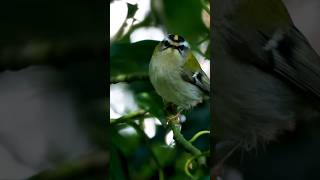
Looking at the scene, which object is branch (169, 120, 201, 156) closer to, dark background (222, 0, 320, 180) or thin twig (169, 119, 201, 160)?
thin twig (169, 119, 201, 160)

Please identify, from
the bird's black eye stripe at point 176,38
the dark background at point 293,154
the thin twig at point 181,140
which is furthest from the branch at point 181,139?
the bird's black eye stripe at point 176,38

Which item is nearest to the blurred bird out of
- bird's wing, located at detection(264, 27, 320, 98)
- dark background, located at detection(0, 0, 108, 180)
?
bird's wing, located at detection(264, 27, 320, 98)

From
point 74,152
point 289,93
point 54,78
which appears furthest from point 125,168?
point 289,93

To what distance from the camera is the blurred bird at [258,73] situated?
1558mm

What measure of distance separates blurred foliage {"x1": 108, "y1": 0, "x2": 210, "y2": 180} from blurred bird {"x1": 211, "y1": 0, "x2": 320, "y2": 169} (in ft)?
0.17

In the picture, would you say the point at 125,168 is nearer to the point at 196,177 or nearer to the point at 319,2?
the point at 196,177

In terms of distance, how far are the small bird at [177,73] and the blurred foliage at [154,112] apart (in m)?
0.02

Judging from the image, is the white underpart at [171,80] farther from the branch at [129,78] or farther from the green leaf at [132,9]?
the green leaf at [132,9]

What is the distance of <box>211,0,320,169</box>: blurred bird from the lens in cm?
156

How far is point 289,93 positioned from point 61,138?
2.07ft

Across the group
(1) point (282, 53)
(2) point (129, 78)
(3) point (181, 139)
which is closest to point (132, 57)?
(2) point (129, 78)

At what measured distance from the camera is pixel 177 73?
1594 mm

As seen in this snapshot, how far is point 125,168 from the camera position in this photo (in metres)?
1.62

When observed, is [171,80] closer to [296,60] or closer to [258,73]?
[258,73]
